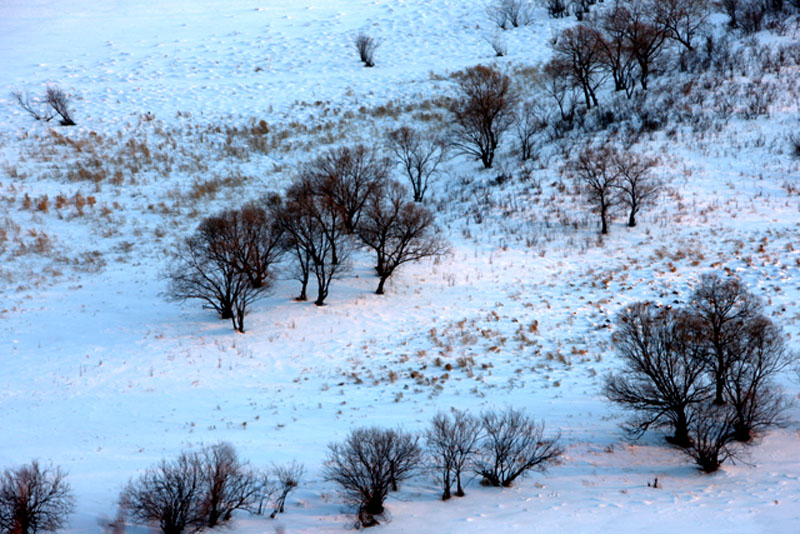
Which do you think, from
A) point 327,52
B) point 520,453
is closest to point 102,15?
point 327,52

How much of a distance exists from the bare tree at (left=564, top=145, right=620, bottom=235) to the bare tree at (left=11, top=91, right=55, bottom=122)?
35.5 meters

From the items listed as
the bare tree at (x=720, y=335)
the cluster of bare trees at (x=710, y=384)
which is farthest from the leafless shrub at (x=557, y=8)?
the cluster of bare trees at (x=710, y=384)

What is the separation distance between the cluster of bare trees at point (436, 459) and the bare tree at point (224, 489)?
5.18 feet

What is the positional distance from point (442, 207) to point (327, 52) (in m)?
24.5

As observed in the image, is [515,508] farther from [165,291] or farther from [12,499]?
[165,291]

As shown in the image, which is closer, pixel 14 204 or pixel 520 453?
pixel 520 453

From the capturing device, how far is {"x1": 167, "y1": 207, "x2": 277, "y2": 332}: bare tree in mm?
18734

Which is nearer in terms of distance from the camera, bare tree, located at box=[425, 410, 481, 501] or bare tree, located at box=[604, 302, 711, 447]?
bare tree, located at box=[425, 410, 481, 501]

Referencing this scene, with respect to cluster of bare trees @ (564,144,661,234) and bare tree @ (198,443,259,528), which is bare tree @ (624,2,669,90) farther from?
bare tree @ (198,443,259,528)

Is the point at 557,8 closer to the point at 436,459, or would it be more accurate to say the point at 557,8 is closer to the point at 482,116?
the point at 482,116

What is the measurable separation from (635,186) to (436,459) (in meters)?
18.7

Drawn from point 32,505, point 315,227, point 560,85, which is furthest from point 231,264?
point 560,85

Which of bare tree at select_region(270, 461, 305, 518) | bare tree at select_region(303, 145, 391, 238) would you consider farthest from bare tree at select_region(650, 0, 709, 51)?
bare tree at select_region(270, 461, 305, 518)

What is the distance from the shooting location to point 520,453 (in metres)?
11.0
